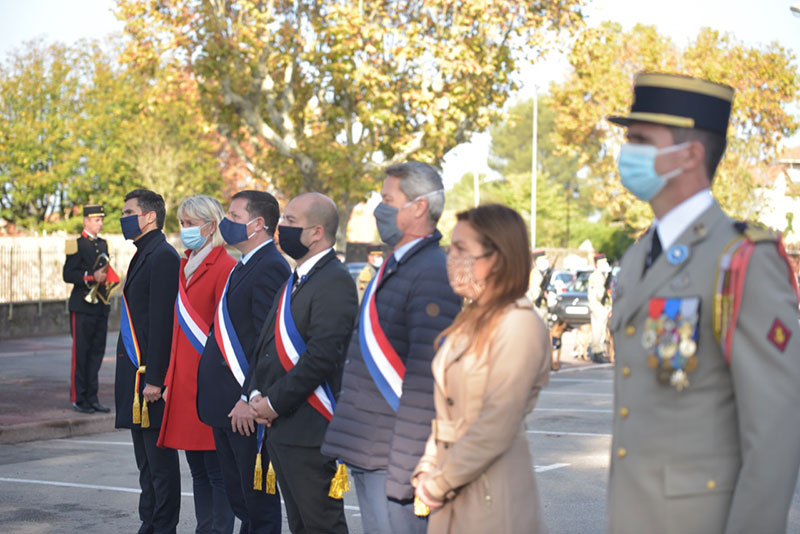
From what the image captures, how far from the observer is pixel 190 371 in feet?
22.0

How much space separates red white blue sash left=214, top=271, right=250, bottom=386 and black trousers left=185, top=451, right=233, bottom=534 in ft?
2.62

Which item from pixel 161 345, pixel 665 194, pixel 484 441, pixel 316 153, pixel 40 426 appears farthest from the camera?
pixel 316 153

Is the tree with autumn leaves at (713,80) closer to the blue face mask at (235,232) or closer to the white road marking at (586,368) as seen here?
the white road marking at (586,368)

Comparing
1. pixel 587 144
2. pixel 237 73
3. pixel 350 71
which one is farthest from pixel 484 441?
pixel 587 144

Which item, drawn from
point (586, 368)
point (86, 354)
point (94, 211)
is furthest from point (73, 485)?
point (586, 368)

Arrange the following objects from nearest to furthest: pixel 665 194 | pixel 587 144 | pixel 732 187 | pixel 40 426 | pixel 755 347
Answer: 1. pixel 755 347
2. pixel 665 194
3. pixel 40 426
4. pixel 732 187
5. pixel 587 144

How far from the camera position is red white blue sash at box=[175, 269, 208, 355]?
6652mm

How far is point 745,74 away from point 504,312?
3826 cm

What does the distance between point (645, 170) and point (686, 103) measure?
23 centimetres

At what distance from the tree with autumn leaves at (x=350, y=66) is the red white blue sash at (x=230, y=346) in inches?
683

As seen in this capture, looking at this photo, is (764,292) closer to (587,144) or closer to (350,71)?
(350,71)

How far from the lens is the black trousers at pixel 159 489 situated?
6633mm

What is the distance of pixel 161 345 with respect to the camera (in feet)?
22.2

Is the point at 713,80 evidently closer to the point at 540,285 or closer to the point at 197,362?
the point at 540,285
